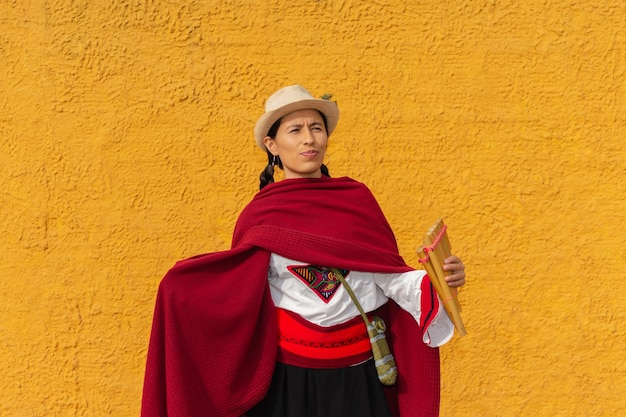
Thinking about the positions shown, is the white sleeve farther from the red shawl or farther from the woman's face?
the woman's face

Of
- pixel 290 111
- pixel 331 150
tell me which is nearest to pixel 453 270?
pixel 290 111

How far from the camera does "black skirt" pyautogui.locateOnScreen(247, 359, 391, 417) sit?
6.79 ft

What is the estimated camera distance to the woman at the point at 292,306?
6.63 feet

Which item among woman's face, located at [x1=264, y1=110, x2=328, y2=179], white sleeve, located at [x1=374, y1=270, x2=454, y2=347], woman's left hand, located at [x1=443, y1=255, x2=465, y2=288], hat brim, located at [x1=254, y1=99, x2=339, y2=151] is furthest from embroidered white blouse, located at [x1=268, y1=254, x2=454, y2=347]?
hat brim, located at [x1=254, y1=99, x2=339, y2=151]

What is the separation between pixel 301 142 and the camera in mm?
2131

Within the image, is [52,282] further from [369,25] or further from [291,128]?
[369,25]

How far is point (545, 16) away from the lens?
9.52 ft

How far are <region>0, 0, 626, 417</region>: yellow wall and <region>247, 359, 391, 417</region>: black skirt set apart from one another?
37.8 inches

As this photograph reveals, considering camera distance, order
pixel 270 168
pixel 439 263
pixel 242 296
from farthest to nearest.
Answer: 1. pixel 270 168
2. pixel 242 296
3. pixel 439 263

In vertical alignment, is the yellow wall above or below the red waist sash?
above

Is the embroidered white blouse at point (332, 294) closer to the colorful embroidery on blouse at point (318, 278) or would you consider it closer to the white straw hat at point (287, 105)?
the colorful embroidery on blouse at point (318, 278)

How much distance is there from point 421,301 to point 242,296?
543mm

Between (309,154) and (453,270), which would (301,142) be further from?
(453,270)

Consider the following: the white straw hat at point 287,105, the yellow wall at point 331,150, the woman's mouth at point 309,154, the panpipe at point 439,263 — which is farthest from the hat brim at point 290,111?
the yellow wall at point 331,150
